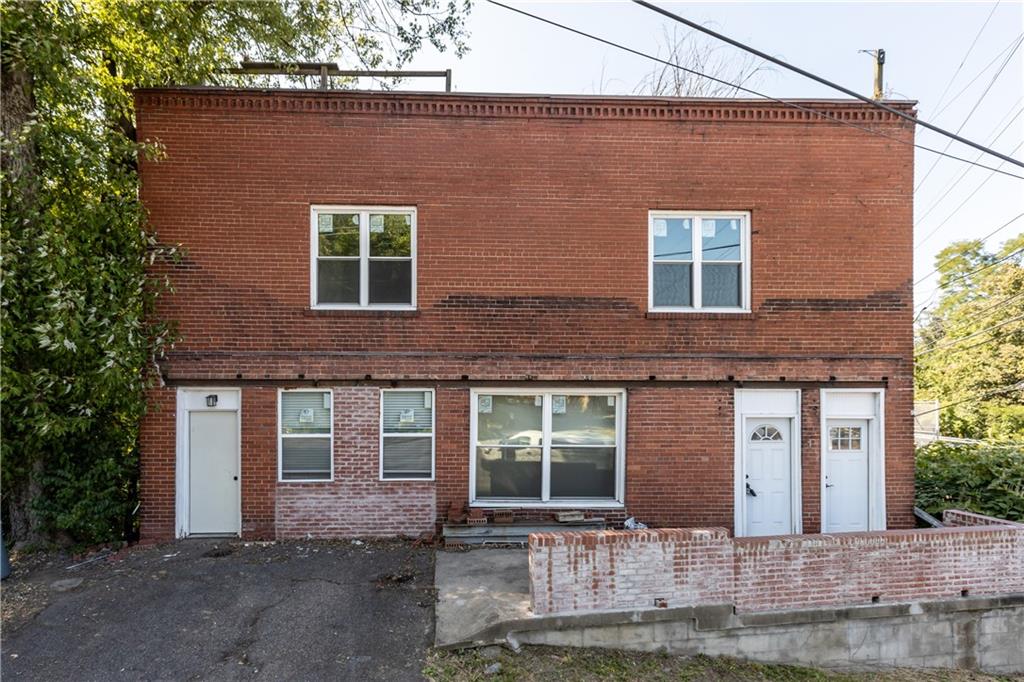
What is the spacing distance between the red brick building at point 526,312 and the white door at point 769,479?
0.10 feet

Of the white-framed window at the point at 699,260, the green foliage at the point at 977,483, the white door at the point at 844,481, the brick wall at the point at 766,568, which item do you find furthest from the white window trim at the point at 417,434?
the green foliage at the point at 977,483

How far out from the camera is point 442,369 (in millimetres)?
8258

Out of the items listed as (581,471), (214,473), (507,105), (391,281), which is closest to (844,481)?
(581,471)

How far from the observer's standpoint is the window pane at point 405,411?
8.35m

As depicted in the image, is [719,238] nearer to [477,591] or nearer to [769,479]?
[769,479]

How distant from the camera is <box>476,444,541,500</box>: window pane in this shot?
27.9ft

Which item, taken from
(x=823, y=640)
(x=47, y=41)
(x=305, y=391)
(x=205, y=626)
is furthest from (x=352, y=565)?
(x=47, y=41)

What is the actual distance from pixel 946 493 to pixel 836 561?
4.91 m

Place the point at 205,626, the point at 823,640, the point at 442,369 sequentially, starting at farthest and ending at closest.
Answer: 1. the point at 442,369
2. the point at 823,640
3. the point at 205,626

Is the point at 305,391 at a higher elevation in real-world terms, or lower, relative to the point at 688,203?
lower

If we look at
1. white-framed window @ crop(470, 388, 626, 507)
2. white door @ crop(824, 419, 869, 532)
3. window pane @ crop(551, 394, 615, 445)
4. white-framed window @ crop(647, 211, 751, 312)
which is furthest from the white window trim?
white door @ crop(824, 419, 869, 532)

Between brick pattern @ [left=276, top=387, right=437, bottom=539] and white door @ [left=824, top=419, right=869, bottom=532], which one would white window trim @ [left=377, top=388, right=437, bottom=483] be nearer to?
brick pattern @ [left=276, top=387, right=437, bottom=539]

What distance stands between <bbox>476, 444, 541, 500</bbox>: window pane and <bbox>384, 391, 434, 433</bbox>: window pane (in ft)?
3.69

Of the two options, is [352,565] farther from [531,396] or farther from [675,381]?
[675,381]
